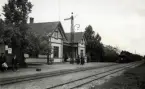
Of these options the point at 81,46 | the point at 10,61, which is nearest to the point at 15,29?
the point at 10,61

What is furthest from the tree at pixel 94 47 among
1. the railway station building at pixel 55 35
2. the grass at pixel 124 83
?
the grass at pixel 124 83

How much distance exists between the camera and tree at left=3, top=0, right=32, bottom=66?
20.6 metres

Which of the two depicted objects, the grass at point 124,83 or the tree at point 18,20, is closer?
the grass at point 124,83

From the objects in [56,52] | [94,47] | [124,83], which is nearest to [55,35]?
[56,52]

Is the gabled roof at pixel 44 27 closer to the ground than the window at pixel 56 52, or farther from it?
farther from it

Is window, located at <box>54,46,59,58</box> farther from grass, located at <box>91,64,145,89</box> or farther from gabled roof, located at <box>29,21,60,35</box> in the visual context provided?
grass, located at <box>91,64,145,89</box>

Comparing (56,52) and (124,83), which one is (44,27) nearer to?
(56,52)

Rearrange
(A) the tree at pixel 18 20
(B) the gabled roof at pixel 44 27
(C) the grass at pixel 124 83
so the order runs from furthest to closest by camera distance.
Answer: (B) the gabled roof at pixel 44 27
(A) the tree at pixel 18 20
(C) the grass at pixel 124 83

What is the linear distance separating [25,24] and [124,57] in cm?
3164

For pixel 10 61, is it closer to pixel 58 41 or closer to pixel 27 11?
pixel 27 11

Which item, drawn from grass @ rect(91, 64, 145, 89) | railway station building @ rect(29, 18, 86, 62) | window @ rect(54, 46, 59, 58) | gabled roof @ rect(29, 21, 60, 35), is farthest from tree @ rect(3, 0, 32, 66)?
window @ rect(54, 46, 59, 58)

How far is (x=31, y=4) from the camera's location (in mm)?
22797

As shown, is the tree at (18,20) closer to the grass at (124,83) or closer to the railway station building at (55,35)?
the railway station building at (55,35)

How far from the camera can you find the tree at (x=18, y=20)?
20.6 meters
